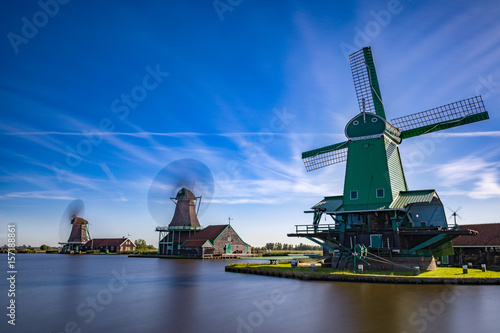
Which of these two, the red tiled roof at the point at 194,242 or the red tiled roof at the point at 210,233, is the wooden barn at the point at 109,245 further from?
the red tiled roof at the point at 194,242

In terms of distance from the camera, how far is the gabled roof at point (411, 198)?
26359 mm

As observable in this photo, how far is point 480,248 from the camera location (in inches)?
1270

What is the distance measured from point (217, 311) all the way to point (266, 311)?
2.06m

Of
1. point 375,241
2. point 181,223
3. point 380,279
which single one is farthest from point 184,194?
point 380,279

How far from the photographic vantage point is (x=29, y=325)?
13.1 m

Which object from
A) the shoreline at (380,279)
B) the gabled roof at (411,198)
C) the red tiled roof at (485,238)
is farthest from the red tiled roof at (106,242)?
the gabled roof at (411,198)

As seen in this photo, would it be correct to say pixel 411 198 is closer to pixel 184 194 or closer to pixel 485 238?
pixel 485 238

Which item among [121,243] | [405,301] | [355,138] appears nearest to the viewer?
[405,301]

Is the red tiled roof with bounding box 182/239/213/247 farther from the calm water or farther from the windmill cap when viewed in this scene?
the calm water

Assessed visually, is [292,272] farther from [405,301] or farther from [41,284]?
[41,284]

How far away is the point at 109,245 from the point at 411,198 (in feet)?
299

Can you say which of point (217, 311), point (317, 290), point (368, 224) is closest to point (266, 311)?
point (217, 311)

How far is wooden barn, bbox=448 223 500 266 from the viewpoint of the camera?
3133cm

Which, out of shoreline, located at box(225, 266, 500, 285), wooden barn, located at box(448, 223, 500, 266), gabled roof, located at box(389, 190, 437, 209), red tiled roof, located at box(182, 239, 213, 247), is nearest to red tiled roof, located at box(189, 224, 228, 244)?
red tiled roof, located at box(182, 239, 213, 247)
